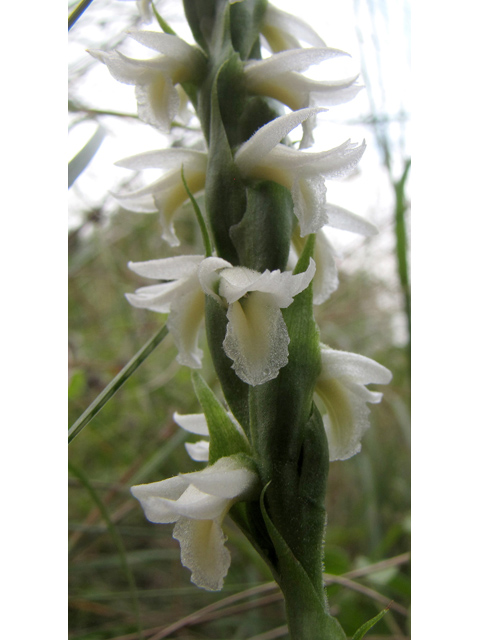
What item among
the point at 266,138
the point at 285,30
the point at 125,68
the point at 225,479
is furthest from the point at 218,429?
the point at 285,30

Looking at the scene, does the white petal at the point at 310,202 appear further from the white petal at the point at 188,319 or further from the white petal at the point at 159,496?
the white petal at the point at 159,496

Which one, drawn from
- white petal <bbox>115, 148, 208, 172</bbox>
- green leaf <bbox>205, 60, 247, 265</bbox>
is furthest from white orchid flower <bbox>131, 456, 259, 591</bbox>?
white petal <bbox>115, 148, 208, 172</bbox>

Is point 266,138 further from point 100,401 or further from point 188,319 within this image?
point 100,401

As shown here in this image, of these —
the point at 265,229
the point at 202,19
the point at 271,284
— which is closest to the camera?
the point at 271,284

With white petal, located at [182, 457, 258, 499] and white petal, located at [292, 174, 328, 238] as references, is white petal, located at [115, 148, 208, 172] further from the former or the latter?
white petal, located at [182, 457, 258, 499]

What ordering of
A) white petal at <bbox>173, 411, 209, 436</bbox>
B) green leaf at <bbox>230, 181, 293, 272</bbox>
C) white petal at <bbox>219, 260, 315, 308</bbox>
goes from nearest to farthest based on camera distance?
white petal at <bbox>219, 260, 315, 308</bbox> < green leaf at <bbox>230, 181, 293, 272</bbox> < white petal at <bbox>173, 411, 209, 436</bbox>
